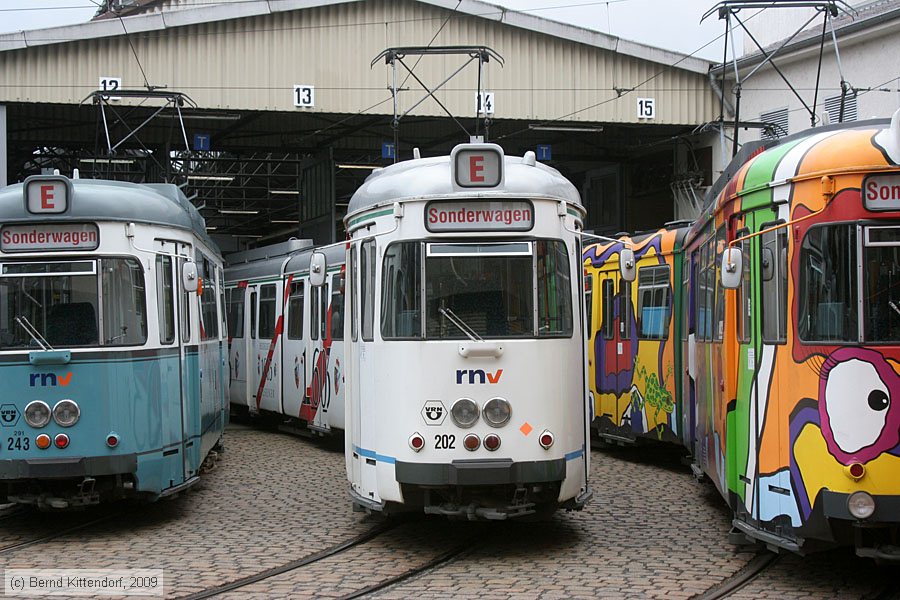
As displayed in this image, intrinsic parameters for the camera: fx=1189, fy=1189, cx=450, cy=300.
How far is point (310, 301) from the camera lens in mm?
17875

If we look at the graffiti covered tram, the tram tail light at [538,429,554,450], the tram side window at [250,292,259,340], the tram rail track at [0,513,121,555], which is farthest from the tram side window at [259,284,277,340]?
the graffiti covered tram

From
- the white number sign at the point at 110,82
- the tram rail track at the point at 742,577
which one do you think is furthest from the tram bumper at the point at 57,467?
the white number sign at the point at 110,82

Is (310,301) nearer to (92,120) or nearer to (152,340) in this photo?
(152,340)

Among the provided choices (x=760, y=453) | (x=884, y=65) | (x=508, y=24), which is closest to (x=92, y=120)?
(x=508, y=24)

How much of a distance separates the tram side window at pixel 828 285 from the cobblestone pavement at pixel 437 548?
5.72 feet

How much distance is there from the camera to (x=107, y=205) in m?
10.4

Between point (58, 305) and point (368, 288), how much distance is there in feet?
8.98

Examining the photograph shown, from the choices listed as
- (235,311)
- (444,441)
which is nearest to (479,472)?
(444,441)

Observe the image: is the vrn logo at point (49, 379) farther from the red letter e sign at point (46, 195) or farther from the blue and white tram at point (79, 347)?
the red letter e sign at point (46, 195)

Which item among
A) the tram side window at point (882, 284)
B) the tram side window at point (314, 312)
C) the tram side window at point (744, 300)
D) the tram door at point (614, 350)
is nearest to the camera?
the tram side window at point (882, 284)

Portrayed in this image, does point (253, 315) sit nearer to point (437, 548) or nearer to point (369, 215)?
point (369, 215)

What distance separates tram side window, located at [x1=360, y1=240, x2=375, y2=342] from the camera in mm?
9516

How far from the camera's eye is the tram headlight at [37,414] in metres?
9.99

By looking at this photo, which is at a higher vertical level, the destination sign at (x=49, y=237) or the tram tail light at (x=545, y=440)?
the destination sign at (x=49, y=237)
